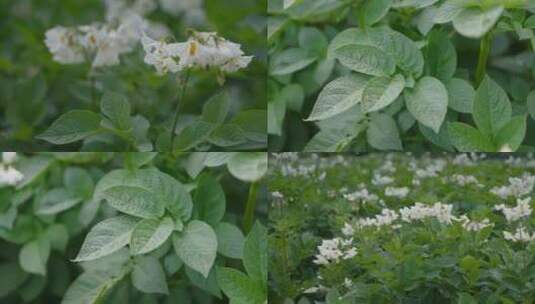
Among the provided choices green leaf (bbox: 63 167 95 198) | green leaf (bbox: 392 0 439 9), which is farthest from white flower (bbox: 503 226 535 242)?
green leaf (bbox: 63 167 95 198)

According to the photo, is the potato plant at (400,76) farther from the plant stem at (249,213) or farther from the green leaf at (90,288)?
the green leaf at (90,288)

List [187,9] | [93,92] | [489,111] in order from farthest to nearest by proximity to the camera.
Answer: [187,9] < [93,92] < [489,111]

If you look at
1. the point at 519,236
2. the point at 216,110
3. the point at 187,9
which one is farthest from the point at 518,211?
the point at 187,9

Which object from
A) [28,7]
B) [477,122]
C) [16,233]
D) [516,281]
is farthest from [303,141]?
[28,7]

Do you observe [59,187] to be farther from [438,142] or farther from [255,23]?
[438,142]

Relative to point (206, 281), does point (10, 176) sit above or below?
above

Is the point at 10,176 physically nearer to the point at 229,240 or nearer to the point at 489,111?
the point at 229,240

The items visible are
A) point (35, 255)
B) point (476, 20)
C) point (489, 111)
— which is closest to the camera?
point (476, 20)
